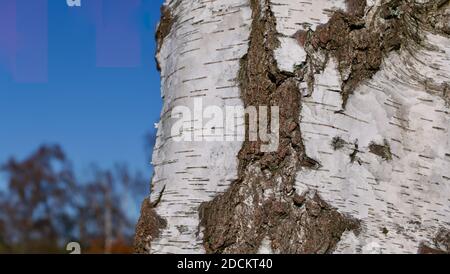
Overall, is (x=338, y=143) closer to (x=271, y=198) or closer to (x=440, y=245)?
(x=271, y=198)

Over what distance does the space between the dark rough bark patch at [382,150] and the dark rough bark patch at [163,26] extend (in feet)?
2.20

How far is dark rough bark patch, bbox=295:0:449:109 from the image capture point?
1469 mm

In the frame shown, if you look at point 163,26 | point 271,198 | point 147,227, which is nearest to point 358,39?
point 271,198

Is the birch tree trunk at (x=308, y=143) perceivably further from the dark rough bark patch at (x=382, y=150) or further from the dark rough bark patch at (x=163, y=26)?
the dark rough bark patch at (x=163, y=26)

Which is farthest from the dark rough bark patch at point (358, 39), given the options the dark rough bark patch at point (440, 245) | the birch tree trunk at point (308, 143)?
the dark rough bark patch at point (440, 245)

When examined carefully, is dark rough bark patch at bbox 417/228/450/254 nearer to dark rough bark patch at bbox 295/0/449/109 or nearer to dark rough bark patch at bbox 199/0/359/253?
dark rough bark patch at bbox 199/0/359/253

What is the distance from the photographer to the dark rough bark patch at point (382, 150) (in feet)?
4.78

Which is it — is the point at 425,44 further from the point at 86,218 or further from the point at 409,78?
the point at 86,218

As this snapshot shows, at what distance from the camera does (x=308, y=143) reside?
1.41 metres

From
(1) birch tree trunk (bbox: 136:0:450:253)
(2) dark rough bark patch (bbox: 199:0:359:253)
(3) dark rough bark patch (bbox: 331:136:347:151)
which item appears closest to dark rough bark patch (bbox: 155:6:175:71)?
(1) birch tree trunk (bbox: 136:0:450:253)

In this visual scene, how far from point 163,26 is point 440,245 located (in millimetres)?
983

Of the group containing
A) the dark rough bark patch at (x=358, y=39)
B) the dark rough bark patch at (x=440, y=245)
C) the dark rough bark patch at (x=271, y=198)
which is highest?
the dark rough bark patch at (x=358, y=39)
